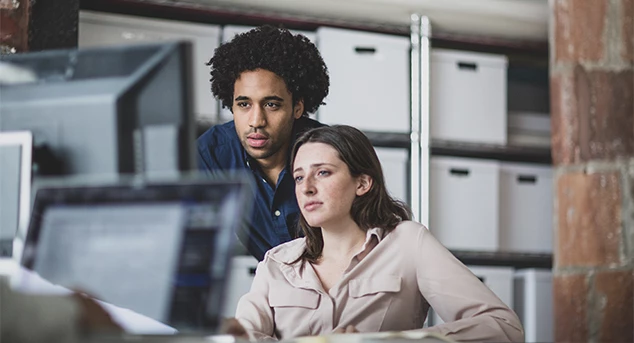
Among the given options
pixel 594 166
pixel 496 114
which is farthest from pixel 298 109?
pixel 496 114

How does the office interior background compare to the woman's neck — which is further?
the office interior background

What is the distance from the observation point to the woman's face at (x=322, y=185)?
1.29 meters

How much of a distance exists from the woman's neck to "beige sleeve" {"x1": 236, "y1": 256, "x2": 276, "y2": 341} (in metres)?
0.10

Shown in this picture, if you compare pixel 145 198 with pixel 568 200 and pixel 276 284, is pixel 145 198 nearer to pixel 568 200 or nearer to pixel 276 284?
pixel 276 284

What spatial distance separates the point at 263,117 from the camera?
4.39 ft

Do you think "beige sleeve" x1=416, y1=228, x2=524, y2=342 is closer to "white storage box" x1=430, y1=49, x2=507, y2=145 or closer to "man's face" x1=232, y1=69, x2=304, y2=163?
"man's face" x1=232, y1=69, x2=304, y2=163

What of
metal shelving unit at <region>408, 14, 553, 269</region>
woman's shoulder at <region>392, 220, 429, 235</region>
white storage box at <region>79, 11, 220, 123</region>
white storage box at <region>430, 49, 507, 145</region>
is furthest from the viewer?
white storage box at <region>430, 49, 507, 145</region>

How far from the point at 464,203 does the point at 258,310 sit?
1083mm

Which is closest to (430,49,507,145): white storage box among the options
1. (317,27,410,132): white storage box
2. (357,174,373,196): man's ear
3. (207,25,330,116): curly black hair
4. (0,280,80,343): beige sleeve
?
(317,27,410,132): white storage box

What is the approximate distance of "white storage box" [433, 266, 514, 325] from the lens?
216 cm

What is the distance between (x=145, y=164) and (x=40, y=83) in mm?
122

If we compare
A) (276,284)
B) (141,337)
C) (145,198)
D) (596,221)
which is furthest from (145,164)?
(596,221)

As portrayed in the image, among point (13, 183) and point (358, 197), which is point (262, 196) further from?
point (13, 183)

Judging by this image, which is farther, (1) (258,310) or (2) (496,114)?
(2) (496,114)
